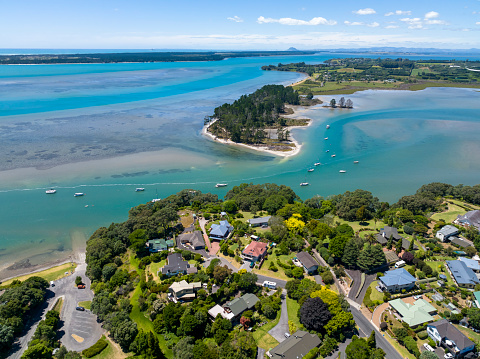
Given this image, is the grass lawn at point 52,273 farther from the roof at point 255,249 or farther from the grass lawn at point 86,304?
the roof at point 255,249

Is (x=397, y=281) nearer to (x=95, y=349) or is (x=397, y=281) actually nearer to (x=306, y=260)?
(x=306, y=260)

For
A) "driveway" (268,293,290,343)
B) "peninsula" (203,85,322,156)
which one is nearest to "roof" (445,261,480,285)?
"driveway" (268,293,290,343)

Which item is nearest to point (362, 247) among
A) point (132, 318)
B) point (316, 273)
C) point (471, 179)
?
point (316, 273)

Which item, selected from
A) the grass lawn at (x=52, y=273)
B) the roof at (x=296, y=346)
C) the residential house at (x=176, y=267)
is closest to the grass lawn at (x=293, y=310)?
the roof at (x=296, y=346)

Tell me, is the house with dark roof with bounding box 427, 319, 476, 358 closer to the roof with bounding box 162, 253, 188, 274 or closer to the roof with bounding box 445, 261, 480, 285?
the roof with bounding box 445, 261, 480, 285

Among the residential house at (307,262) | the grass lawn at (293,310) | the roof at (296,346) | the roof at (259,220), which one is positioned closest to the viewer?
the roof at (296,346)

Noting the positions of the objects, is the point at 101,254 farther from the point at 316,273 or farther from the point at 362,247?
the point at 362,247
